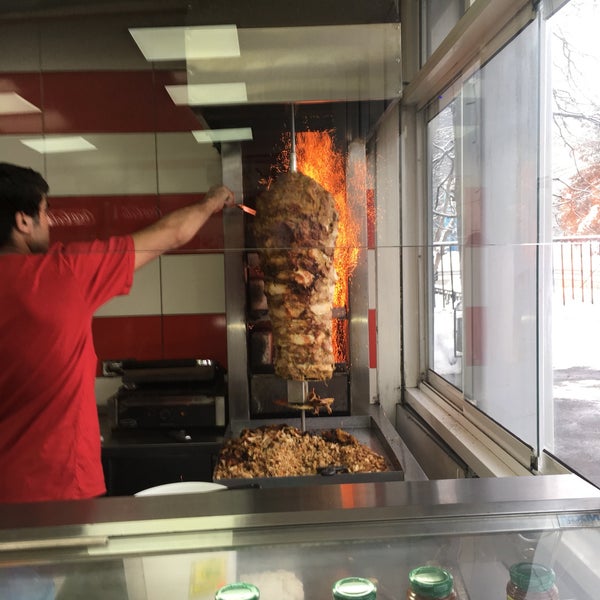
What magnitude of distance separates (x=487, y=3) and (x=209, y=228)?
503 mm

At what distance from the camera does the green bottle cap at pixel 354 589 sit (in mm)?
754

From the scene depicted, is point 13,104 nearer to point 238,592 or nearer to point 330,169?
point 330,169

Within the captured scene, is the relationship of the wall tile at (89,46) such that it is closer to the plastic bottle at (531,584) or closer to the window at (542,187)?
the window at (542,187)

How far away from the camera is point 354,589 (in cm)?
78

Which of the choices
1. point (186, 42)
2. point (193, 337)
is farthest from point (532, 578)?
point (193, 337)

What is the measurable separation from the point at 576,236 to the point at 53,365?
3.74ft

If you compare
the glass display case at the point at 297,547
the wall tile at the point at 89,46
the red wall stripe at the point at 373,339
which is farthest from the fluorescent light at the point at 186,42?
the red wall stripe at the point at 373,339

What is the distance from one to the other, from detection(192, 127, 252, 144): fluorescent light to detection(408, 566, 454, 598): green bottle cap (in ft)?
2.20

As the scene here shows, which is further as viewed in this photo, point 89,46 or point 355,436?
point 355,436

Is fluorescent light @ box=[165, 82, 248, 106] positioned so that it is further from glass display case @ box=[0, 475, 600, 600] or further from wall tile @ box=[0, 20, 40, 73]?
glass display case @ box=[0, 475, 600, 600]

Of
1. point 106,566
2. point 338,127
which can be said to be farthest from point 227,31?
point 106,566

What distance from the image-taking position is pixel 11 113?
813 mm

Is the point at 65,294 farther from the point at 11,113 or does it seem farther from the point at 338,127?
the point at 338,127

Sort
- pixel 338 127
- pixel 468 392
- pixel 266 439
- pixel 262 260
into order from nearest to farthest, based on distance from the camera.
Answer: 1. pixel 338 127
2. pixel 262 260
3. pixel 266 439
4. pixel 468 392
